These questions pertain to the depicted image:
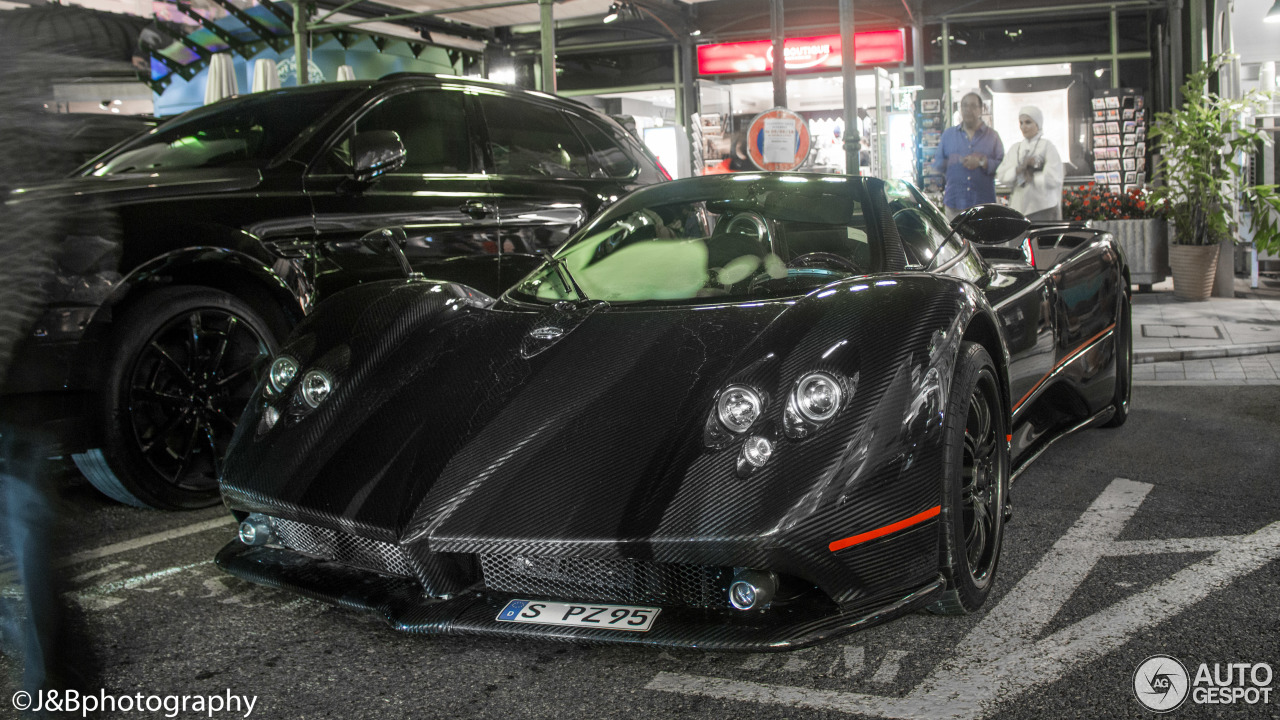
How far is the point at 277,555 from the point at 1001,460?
1.96m

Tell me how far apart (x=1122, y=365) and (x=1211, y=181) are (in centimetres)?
668

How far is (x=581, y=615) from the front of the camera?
2.22 metres

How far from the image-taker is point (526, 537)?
2.25 metres

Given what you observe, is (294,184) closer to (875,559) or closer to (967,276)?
(967,276)

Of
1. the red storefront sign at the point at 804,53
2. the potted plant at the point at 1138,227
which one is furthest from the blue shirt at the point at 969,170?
the red storefront sign at the point at 804,53

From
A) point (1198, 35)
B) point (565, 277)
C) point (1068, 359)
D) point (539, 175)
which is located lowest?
point (1068, 359)

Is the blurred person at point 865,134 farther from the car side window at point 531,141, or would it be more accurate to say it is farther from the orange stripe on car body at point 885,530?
the orange stripe on car body at point 885,530

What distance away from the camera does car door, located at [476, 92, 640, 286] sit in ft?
17.1

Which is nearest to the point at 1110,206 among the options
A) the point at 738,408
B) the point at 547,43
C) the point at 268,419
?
the point at 547,43

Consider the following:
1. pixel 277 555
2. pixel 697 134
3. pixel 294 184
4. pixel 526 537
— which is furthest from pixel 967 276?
pixel 697 134

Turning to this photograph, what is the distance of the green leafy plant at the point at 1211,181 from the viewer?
10250mm

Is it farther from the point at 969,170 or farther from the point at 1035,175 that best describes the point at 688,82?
the point at 969,170

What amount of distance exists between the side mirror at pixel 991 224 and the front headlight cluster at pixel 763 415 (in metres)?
1.45

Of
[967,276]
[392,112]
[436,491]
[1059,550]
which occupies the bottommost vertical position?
[1059,550]
